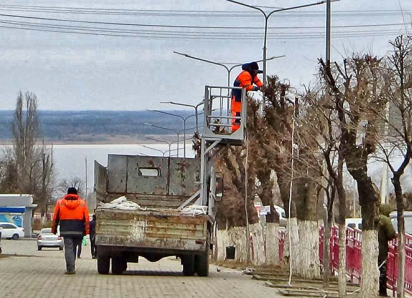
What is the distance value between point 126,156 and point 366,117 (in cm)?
936

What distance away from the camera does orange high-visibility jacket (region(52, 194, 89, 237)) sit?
73.7ft

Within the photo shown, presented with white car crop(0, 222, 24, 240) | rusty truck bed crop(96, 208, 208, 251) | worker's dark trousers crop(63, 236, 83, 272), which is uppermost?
white car crop(0, 222, 24, 240)

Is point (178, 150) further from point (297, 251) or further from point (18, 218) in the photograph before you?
point (297, 251)

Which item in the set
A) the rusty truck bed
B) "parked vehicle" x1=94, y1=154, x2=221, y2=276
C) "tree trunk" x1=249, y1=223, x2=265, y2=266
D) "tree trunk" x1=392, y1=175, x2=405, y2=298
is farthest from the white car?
"tree trunk" x1=392, y1=175, x2=405, y2=298

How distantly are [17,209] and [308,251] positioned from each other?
231 feet

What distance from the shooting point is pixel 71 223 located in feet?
74.0

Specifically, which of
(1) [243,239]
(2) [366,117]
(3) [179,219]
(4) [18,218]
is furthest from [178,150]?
(2) [366,117]

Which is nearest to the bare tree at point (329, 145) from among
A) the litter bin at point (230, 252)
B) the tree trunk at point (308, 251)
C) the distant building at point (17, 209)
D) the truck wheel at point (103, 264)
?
the tree trunk at point (308, 251)

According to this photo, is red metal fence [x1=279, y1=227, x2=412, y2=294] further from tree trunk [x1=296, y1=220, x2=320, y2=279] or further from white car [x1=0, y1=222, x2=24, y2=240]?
white car [x1=0, y1=222, x2=24, y2=240]

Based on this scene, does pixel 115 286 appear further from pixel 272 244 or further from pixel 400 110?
pixel 272 244

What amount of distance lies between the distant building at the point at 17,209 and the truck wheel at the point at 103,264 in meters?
72.7

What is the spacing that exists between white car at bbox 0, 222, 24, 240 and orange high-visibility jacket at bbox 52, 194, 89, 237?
67.4 m

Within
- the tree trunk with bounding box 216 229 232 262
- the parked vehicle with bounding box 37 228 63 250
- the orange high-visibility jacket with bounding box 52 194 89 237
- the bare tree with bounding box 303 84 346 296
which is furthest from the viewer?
the parked vehicle with bounding box 37 228 63 250

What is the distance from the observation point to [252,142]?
34.6m
